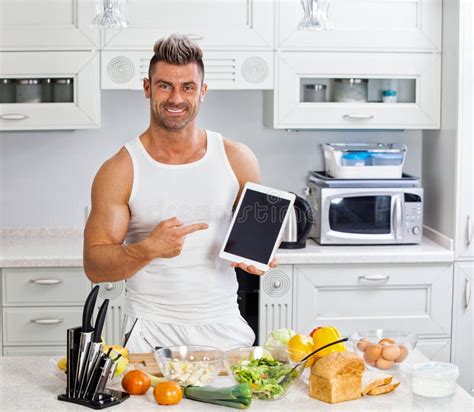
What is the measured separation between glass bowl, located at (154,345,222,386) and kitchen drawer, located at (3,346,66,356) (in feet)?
5.48

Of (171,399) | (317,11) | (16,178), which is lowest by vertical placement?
(171,399)

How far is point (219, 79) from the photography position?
12.0 ft

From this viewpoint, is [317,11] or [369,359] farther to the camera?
[317,11]

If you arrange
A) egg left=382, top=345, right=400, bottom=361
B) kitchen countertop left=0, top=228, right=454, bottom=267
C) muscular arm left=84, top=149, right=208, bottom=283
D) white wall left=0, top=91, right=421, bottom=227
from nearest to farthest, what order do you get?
egg left=382, top=345, right=400, bottom=361
muscular arm left=84, top=149, right=208, bottom=283
kitchen countertop left=0, top=228, right=454, bottom=267
white wall left=0, top=91, right=421, bottom=227

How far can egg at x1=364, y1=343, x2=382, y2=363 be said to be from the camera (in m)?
2.07

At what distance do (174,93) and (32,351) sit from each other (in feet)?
5.27

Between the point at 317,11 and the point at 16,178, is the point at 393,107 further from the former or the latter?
Answer: the point at 16,178

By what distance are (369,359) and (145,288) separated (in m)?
0.75

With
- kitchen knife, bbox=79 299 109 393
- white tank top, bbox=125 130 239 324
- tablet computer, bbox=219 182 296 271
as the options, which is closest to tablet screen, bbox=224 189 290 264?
tablet computer, bbox=219 182 296 271

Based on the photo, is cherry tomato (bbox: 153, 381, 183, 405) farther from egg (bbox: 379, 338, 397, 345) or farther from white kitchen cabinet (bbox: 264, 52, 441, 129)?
white kitchen cabinet (bbox: 264, 52, 441, 129)

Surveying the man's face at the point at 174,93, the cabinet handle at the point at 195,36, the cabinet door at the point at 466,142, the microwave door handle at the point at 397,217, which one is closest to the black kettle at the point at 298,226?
the microwave door handle at the point at 397,217

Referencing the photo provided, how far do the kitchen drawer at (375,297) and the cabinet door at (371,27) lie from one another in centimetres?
97

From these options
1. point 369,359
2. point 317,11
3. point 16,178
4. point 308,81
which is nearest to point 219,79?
point 308,81

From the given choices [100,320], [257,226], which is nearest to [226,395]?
[100,320]
